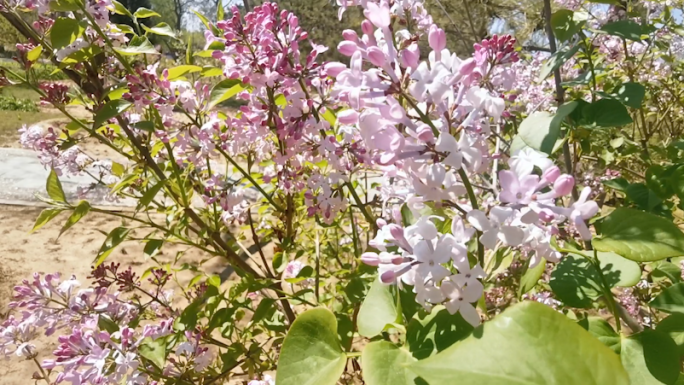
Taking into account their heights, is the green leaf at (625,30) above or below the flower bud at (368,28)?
below

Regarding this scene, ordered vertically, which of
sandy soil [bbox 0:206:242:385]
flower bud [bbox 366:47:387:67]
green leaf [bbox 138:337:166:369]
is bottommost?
sandy soil [bbox 0:206:242:385]

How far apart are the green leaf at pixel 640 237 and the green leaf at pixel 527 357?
5.8 inches

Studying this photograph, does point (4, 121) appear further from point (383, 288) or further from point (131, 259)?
point (383, 288)

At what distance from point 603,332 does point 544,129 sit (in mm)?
248

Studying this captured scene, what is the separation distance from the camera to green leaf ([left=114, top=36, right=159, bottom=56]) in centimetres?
78

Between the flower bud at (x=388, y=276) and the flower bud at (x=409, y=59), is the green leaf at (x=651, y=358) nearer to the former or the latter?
the flower bud at (x=388, y=276)

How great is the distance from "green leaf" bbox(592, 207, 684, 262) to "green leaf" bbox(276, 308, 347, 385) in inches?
10.8

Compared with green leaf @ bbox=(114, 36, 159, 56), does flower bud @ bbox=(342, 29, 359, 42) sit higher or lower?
higher

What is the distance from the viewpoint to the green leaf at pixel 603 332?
1.59ft

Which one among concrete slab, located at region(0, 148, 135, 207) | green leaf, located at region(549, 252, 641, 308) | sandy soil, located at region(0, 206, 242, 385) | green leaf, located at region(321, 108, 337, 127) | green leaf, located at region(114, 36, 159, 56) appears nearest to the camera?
green leaf, located at region(549, 252, 641, 308)

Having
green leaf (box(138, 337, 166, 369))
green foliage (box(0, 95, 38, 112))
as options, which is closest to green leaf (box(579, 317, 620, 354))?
green leaf (box(138, 337, 166, 369))

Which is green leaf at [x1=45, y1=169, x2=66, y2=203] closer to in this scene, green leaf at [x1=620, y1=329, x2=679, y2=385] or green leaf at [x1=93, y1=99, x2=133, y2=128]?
green leaf at [x1=93, y1=99, x2=133, y2=128]

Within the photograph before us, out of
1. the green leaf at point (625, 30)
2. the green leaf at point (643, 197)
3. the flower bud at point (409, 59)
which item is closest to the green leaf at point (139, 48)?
the flower bud at point (409, 59)

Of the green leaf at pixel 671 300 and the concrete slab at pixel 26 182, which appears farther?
the concrete slab at pixel 26 182
